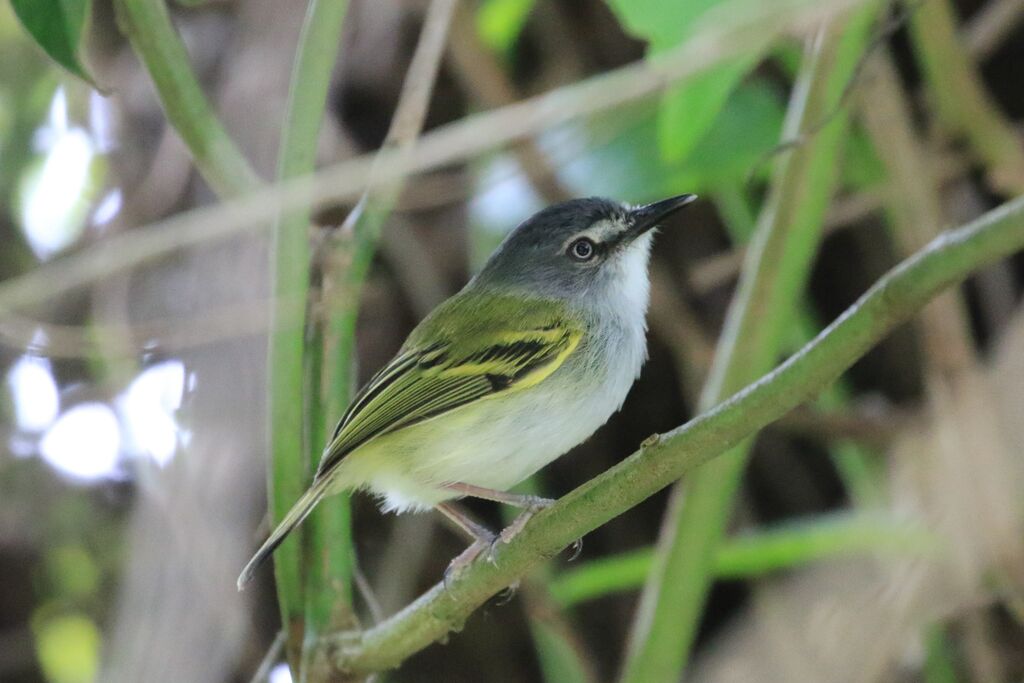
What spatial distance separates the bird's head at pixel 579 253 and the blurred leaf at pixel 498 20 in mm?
926

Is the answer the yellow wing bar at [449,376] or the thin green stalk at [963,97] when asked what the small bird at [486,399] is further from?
the thin green stalk at [963,97]

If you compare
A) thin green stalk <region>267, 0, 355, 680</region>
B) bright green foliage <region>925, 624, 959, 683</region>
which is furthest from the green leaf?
bright green foliage <region>925, 624, 959, 683</region>

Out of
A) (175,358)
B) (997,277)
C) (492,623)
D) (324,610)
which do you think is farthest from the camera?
(492,623)

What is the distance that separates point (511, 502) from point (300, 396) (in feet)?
1.55

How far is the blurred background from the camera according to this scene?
264 centimetres

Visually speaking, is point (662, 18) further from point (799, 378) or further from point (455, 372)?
point (799, 378)

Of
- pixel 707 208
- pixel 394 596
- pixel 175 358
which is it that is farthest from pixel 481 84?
pixel 394 596

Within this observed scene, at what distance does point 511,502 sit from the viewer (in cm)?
221

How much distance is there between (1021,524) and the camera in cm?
250

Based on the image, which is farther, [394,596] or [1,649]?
[1,649]

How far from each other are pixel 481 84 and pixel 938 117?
138 centimetres

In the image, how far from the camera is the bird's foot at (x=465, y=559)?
1.85 meters

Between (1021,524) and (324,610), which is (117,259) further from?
(1021,524)

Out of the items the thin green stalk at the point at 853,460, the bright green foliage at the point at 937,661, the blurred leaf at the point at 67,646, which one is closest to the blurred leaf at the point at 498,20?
the thin green stalk at the point at 853,460
